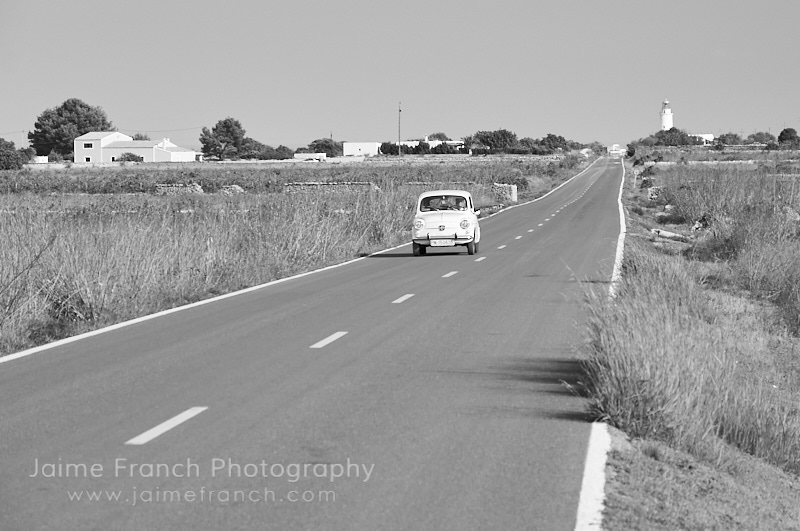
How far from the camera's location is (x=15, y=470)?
767 cm

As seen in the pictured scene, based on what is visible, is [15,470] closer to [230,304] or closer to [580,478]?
[580,478]

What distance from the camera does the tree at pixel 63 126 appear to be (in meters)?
185

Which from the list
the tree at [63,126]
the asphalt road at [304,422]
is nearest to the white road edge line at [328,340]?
the asphalt road at [304,422]

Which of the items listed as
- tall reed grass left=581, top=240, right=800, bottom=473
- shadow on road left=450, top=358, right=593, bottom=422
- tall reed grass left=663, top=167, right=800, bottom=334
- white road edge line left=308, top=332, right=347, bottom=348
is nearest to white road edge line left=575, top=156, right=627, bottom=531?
tall reed grass left=581, top=240, right=800, bottom=473

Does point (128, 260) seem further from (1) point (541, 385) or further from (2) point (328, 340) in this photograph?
(1) point (541, 385)

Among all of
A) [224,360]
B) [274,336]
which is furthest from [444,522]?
[274,336]

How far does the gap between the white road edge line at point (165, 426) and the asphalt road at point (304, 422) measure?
0.03m

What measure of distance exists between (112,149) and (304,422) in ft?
548

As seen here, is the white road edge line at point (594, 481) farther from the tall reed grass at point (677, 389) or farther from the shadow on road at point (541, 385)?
the shadow on road at point (541, 385)

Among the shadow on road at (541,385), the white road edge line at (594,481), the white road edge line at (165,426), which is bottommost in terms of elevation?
the shadow on road at (541,385)

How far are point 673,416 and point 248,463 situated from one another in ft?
11.5

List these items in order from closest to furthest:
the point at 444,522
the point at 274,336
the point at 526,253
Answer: the point at 444,522, the point at 274,336, the point at 526,253

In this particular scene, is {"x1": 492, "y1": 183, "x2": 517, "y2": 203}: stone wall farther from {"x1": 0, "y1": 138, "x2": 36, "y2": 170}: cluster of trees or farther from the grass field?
{"x1": 0, "y1": 138, "x2": 36, "y2": 170}: cluster of trees

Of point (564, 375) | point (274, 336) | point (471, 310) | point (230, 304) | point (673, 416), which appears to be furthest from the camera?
point (230, 304)
